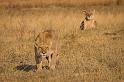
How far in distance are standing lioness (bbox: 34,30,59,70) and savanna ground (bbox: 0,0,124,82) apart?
251 millimetres

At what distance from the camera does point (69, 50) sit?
13648mm

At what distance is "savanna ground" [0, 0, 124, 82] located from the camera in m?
9.88

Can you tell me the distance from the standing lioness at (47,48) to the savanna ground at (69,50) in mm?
251

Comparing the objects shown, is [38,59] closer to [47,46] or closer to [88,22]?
[47,46]

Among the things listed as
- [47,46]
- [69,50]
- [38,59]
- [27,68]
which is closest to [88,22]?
[69,50]

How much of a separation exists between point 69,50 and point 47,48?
3.80 meters

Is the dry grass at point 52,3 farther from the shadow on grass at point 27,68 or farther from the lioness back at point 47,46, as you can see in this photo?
the lioness back at point 47,46

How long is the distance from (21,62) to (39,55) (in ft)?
6.55

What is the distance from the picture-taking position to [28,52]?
43.5 ft

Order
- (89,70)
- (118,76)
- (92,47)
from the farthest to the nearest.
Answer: (92,47) < (89,70) < (118,76)

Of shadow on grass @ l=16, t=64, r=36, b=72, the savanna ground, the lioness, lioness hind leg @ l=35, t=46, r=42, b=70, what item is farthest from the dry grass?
lioness hind leg @ l=35, t=46, r=42, b=70

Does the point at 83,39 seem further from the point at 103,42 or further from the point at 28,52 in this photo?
the point at 28,52

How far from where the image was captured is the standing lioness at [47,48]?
9.83 meters

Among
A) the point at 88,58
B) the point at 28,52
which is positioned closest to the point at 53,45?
the point at 88,58
